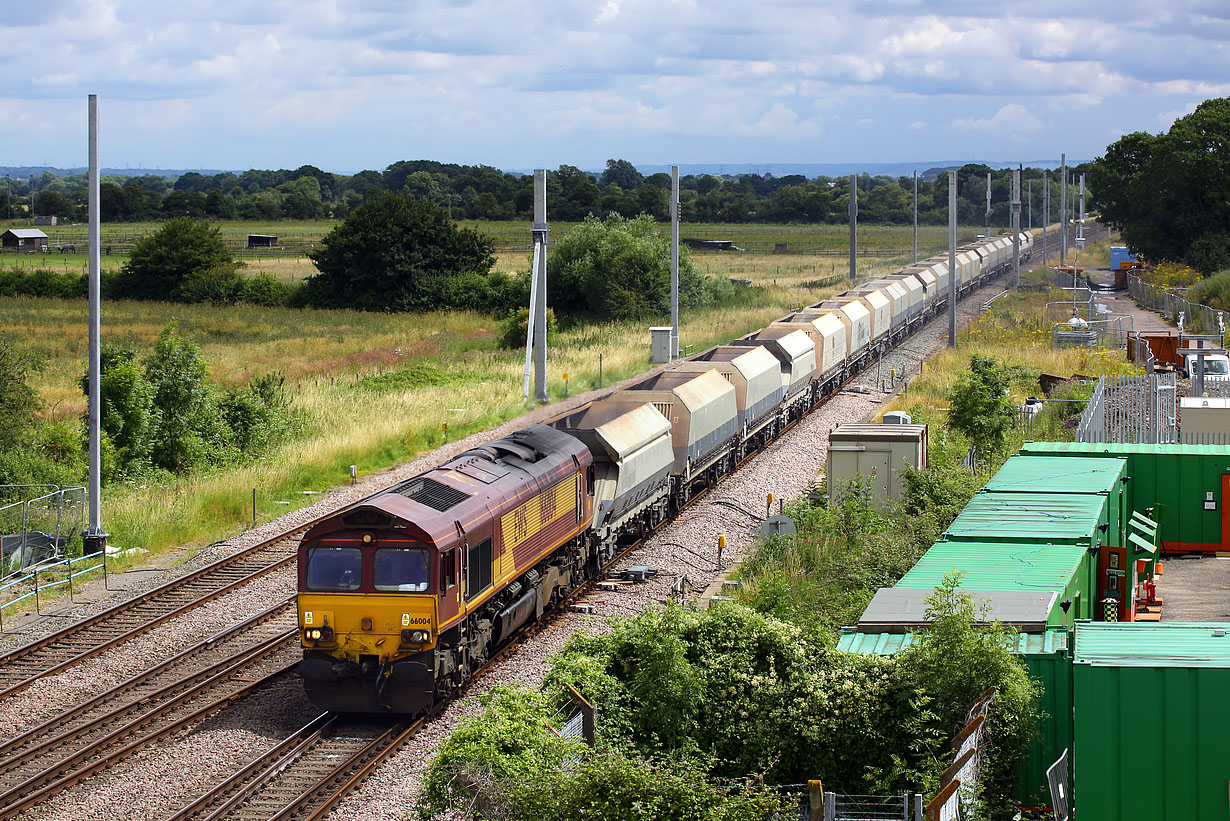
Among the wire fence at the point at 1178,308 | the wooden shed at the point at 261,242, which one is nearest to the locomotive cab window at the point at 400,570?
the wire fence at the point at 1178,308

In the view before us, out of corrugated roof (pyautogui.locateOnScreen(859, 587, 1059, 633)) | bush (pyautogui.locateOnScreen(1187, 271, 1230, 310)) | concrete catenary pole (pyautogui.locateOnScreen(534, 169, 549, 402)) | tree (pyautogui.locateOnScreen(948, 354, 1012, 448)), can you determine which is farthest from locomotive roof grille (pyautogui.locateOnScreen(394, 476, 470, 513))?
bush (pyautogui.locateOnScreen(1187, 271, 1230, 310))

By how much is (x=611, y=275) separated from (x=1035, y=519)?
4923cm

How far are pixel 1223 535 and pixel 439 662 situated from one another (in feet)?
52.8

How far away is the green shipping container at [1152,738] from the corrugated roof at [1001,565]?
3.24 metres

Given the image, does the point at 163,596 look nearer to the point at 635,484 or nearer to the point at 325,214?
the point at 635,484

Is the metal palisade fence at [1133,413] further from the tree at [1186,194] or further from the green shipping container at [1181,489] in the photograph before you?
the tree at [1186,194]

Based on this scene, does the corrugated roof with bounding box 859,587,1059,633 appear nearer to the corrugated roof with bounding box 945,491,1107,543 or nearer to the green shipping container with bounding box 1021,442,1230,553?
the corrugated roof with bounding box 945,491,1107,543

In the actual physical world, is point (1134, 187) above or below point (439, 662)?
above

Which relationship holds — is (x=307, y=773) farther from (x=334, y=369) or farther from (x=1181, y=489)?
(x=334, y=369)

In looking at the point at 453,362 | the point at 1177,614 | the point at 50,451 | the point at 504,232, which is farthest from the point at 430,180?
the point at 1177,614

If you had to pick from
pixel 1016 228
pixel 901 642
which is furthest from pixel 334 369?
pixel 1016 228

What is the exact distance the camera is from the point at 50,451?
30547 mm

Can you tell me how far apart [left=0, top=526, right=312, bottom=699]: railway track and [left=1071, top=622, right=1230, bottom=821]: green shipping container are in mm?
14331

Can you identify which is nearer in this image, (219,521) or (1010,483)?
(1010,483)
